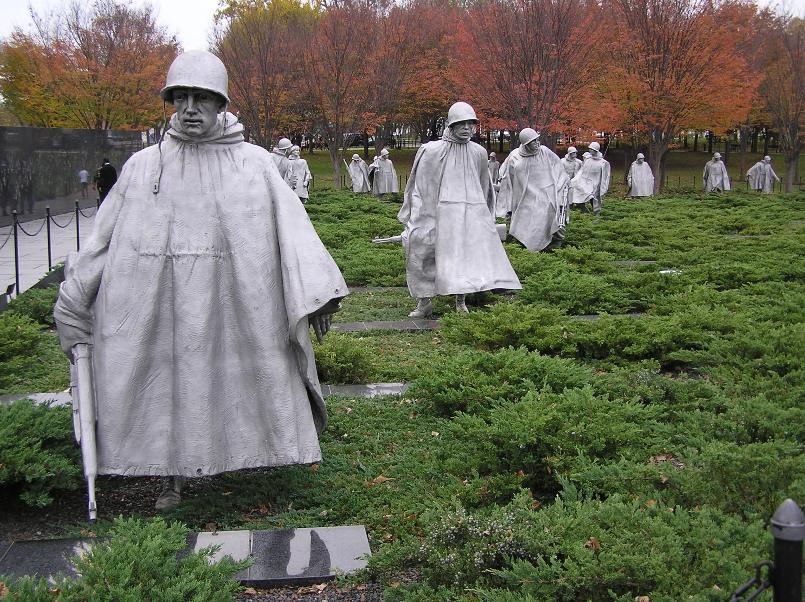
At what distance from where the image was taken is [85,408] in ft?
15.6

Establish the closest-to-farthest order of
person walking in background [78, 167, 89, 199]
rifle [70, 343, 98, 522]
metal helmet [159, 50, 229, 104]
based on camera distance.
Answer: rifle [70, 343, 98, 522]
metal helmet [159, 50, 229, 104]
person walking in background [78, 167, 89, 199]

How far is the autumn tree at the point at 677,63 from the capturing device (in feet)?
110

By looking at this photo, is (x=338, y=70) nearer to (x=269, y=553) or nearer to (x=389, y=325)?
(x=389, y=325)

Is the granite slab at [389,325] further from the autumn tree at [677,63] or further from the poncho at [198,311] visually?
the autumn tree at [677,63]

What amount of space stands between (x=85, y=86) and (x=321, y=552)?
1458 inches

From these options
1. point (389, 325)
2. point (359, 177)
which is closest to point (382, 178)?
point (359, 177)

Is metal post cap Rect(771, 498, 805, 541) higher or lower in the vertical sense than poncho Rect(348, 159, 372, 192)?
lower

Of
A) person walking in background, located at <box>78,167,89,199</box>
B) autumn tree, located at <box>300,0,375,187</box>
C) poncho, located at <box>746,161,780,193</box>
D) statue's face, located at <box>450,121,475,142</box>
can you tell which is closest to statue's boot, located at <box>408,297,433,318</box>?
statue's face, located at <box>450,121,475,142</box>

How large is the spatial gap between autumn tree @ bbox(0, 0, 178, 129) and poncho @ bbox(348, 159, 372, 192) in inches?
315

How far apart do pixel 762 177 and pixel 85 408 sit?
4028cm

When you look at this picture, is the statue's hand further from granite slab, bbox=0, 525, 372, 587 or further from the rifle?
the rifle

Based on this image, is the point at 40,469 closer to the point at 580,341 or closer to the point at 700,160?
the point at 580,341

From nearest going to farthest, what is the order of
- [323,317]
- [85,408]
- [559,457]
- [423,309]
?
1. [85,408]
2. [323,317]
3. [559,457]
4. [423,309]

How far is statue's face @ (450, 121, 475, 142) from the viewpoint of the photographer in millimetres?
10695
